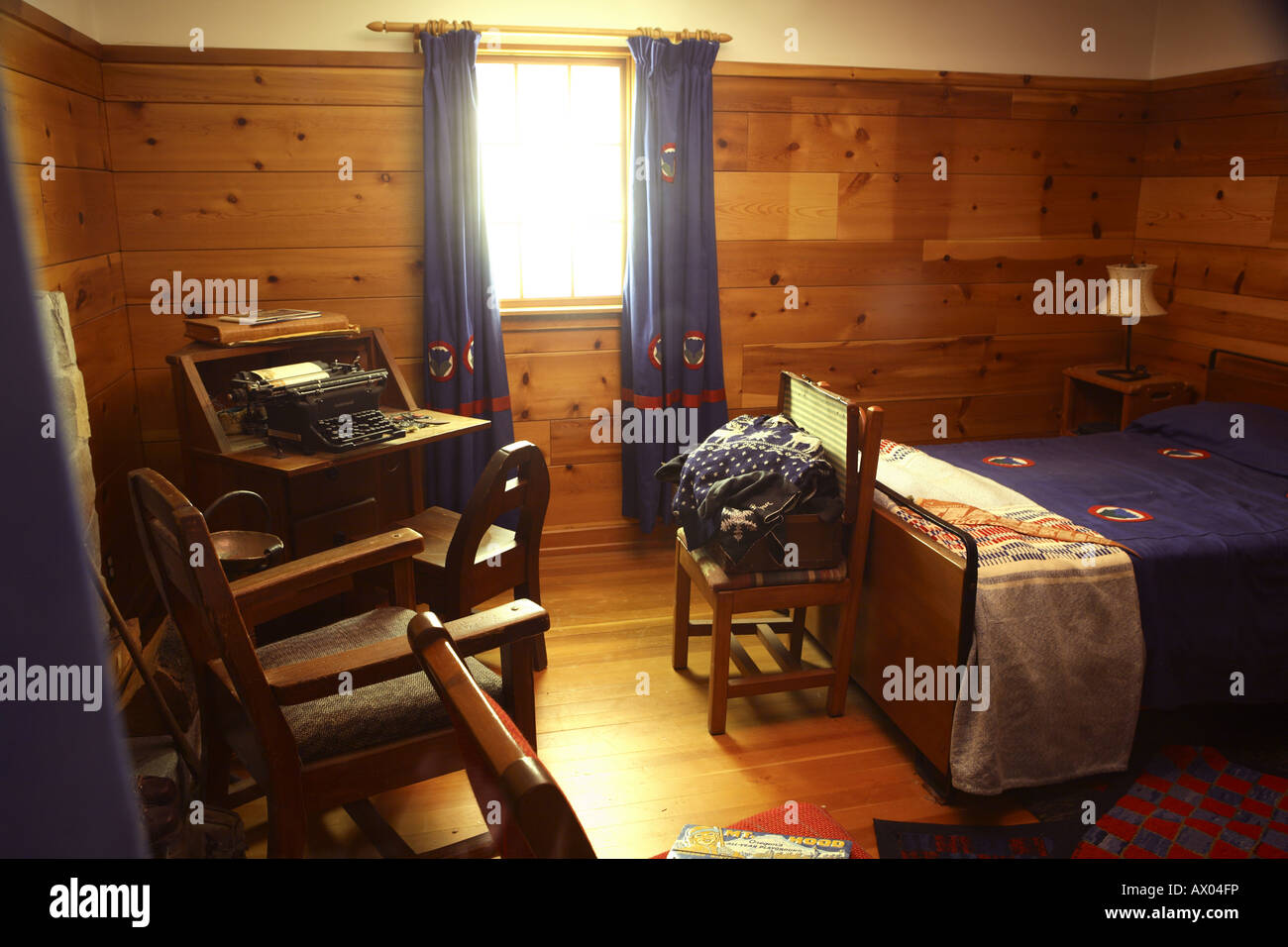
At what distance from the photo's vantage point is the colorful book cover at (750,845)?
1.43 meters

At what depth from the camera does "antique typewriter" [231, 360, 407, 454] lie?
2.78m

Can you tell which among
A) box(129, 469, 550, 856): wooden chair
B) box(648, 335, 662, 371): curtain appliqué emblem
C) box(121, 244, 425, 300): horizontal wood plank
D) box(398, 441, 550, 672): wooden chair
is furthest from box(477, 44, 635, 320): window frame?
box(129, 469, 550, 856): wooden chair

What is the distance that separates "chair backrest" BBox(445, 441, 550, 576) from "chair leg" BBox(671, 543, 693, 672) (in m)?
0.59

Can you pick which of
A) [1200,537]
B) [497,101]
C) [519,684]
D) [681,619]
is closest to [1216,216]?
[1200,537]

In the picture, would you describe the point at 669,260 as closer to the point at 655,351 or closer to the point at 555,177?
the point at 655,351

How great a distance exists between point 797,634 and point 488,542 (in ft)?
3.56

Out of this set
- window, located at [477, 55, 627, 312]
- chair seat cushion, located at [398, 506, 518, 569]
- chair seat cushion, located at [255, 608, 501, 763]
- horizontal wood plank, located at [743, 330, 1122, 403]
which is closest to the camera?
chair seat cushion, located at [255, 608, 501, 763]

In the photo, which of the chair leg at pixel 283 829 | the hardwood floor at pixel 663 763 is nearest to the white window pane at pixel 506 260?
the hardwood floor at pixel 663 763

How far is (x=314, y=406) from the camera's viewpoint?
9.14 feet

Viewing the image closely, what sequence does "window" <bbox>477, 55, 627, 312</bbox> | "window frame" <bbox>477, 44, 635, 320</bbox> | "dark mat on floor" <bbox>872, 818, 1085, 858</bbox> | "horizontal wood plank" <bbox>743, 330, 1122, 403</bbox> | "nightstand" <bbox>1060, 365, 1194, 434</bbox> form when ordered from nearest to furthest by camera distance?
"dark mat on floor" <bbox>872, 818, 1085, 858</bbox>, "window frame" <bbox>477, 44, 635, 320</bbox>, "window" <bbox>477, 55, 627, 312</bbox>, "nightstand" <bbox>1060, 365, 1194, 434</bbox>, "horizontal wood plank" <bbox>743, 330, 1122, 403</bbox>

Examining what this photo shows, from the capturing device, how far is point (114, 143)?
339cm

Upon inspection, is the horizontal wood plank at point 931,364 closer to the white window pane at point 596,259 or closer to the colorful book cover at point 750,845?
the white window pane at point 596,259

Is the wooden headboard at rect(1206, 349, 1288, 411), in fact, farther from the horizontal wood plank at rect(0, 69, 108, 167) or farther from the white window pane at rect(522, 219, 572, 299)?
the horizontal wood plank at rect(0, 69, 108, 167)
